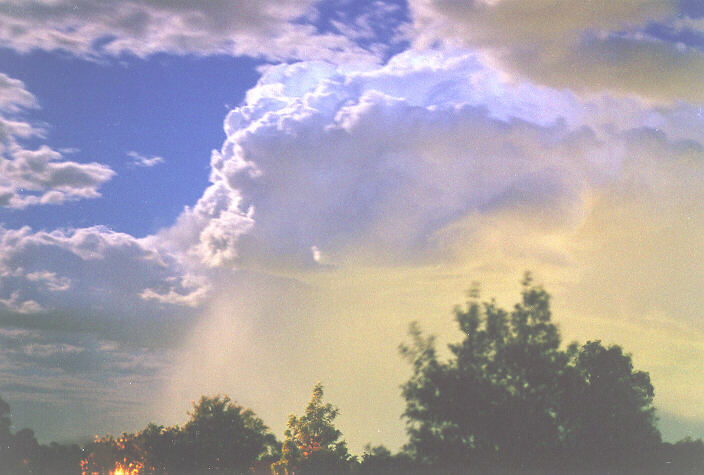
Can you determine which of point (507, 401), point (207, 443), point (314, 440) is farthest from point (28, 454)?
point (507, 401)

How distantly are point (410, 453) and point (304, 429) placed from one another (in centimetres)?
1999

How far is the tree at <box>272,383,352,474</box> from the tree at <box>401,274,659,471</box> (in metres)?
18.5

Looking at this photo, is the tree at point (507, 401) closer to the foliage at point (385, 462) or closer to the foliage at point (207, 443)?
the foliage at point (385, 462)

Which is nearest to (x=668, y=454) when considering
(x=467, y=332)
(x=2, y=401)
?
(x=467, y=332)

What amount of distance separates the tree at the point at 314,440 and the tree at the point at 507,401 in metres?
18.5

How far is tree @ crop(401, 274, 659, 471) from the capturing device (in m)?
17.0

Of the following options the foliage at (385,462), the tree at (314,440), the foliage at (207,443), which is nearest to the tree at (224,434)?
the foliage at (207,443)

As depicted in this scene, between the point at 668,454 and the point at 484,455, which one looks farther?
the point at 668,454

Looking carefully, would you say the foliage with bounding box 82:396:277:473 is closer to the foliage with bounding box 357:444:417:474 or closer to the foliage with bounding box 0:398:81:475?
the foliage with bounding box 0:398:81:475

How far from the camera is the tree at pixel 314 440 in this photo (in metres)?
34.8

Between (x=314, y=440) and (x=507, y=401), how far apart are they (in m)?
20.5

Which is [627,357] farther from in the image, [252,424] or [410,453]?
[252,424]

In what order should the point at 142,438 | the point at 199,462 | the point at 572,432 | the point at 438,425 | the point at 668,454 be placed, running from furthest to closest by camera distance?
the point at 142,438, the point at 199,462, the point at 668,454, the point at 572,432, the point at 438,425

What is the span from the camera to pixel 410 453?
669 inches
